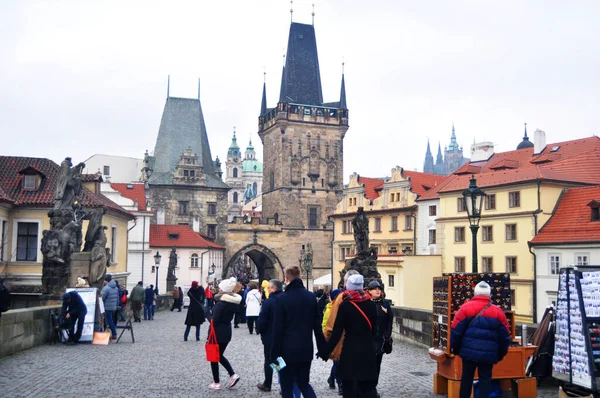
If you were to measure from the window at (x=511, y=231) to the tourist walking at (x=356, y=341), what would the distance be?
35.0 meters

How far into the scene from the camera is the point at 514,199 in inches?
1607

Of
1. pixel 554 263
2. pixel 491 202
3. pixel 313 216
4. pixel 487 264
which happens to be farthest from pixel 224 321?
pixel 313 216

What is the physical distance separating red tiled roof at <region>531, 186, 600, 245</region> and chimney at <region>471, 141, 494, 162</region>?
14528mm

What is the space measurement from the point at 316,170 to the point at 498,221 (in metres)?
35.6

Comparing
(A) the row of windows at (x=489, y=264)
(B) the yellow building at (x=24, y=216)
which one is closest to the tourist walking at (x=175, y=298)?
(B) the yellow building at (x=24, y=216)

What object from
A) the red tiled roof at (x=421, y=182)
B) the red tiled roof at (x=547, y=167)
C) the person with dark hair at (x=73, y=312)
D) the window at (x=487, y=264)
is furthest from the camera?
the red tiled roof at (x=421, y=182)

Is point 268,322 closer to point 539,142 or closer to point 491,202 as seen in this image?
point 491,202

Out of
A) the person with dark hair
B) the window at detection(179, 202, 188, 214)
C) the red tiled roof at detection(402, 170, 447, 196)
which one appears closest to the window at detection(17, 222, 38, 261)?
the person with dark hair

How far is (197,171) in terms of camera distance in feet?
237

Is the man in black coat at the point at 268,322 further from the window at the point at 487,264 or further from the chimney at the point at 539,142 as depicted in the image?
the chimney at the point at 539,142

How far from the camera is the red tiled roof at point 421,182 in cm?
5431

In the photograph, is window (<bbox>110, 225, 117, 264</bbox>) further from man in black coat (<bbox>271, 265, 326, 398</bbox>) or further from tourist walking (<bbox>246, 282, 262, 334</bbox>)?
man in black coat (<bbox>271, 265, 326, 398</bbox>)

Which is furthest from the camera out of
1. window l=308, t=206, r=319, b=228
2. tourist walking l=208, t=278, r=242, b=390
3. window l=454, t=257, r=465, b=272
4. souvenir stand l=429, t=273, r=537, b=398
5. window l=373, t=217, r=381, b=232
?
window l=308, t=206, r=319, b=228

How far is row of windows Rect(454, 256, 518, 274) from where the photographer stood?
39906 mm
